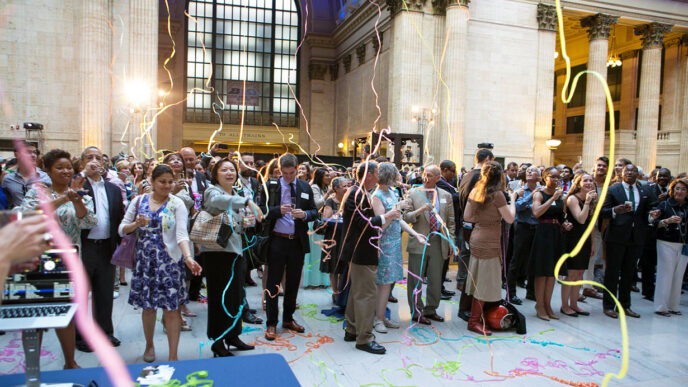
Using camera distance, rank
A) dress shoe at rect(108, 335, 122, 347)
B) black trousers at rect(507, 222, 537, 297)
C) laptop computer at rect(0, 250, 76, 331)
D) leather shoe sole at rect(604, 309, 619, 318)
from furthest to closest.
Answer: black trousers at rect(507, 222, 537, 297), leather shoe sole at rect(604, 309, 619, 318), dress shoe at rect(108, 335, 122, 347), laptop computer at rect(0, 250, 76, 331)

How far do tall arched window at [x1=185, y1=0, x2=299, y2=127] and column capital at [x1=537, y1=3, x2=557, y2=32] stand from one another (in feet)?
49.0

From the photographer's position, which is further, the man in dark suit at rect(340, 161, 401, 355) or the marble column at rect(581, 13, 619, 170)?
the marble column at rect(581, 13, 619, 170)

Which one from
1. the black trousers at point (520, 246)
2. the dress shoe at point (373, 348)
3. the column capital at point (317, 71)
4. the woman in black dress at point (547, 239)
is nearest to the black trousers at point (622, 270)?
the woman in black dress at point (547, 239)

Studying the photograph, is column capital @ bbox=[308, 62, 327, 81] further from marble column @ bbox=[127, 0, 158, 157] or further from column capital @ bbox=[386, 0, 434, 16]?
marble column @ bbox=[127, 0, 158, 157]

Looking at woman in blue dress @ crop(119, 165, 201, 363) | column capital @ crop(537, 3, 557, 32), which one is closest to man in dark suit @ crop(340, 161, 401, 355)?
woman in blue dress @ crop(119, 165, 201, 363)

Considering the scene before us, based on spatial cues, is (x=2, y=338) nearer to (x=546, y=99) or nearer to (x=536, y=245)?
(x=536, y=245)

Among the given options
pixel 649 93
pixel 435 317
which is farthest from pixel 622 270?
pixel 649 93

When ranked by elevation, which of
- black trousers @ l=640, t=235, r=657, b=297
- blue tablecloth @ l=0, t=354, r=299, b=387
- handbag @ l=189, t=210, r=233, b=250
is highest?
handbag @ l=189, t=210, r=233, b=250

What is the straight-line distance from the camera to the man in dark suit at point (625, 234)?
6.04m

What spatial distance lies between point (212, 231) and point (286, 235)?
1.07m

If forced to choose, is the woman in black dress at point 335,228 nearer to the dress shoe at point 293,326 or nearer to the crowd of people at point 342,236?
the crowd of people at point 342,236

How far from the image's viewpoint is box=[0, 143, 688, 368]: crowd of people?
3.89 metres

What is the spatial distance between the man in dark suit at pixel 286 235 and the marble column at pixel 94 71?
12.8m

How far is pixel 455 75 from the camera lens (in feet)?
59.4
